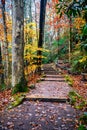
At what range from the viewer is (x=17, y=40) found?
7.67m

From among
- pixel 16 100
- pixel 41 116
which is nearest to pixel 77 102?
pixel 41 116

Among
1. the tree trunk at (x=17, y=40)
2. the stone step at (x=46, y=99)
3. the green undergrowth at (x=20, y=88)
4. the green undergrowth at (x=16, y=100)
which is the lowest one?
the stone step at (x=46, y=99)

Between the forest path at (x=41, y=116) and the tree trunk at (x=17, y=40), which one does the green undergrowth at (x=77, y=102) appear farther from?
the tree trunk at (x=17, y=40)

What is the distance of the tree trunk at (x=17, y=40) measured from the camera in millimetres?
7566

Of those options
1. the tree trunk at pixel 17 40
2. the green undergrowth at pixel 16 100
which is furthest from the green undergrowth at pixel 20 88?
the green undergrowth at pixel 16 100

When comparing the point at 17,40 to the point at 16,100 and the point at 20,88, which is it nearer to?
the point at 20,88

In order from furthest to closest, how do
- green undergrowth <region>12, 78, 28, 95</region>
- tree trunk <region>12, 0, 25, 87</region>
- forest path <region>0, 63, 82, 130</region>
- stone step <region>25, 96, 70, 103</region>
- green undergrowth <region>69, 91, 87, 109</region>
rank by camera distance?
green undergrowth <region>12, 78, 28, 95</region>
tree trunk <region>12, 0, 25, 87</region>
stone step <region>25, 96, 70, 103</region>
green undergrowth <region>69, 91, 87, 109</region>
forest path <region>0, 63, 82, 130</region>

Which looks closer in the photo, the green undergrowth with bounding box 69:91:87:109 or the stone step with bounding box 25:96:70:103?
the green undergrowth with bounding box 69:91:87:109

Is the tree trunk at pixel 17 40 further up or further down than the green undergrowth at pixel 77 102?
further up

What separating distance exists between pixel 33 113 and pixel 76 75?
386 inches

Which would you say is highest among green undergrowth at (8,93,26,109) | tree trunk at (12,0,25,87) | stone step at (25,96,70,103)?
tree trunk at (12,0,25,87)

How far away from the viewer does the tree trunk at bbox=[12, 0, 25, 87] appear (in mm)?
7566

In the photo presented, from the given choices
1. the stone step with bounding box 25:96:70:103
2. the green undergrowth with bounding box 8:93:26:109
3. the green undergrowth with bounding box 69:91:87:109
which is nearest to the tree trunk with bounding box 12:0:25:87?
the green undergrowth with bounding box 8:93:26:109

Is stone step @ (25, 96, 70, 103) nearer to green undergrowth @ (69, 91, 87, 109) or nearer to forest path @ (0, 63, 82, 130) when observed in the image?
forest path @ (0, 63, 82, 130)
